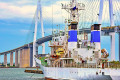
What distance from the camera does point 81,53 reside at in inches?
1406

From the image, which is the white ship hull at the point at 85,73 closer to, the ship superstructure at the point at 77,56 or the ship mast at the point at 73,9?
the ship superstructure at the point at 77,56

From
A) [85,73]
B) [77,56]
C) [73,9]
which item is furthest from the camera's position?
[73,9]

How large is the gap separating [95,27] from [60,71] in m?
6.57

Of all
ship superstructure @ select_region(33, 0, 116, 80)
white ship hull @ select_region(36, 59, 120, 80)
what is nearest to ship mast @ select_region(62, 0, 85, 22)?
ship superstructure @ select_region(33, 0, 116, 80)

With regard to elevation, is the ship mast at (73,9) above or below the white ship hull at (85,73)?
above

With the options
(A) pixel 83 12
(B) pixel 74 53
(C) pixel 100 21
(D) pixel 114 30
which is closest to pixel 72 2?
(A) pixel 83 12

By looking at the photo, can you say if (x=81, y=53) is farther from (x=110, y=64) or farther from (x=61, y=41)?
(x=61, y=41)

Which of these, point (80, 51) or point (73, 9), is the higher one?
point (73, 9)

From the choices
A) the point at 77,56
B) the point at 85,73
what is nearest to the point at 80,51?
the point at 77,56

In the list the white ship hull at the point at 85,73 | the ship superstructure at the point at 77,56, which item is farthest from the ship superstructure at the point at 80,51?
the white ship hull at the point at 85,73

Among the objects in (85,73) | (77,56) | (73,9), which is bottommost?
(85,73)

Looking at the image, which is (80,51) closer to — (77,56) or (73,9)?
(77,56)

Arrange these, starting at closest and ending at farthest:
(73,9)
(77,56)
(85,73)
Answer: (85,73) → (77,56) → (73,9)

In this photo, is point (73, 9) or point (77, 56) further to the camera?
point (73, 9)
